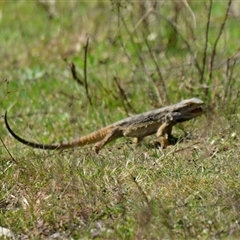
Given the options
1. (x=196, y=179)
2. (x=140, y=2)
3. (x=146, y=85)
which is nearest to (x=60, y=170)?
(x=196, y=179)

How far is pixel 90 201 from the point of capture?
5.32 m

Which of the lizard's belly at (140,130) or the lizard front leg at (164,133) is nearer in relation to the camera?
the lizard front leg at (164,133)

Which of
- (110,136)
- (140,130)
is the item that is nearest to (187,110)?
(140,130)

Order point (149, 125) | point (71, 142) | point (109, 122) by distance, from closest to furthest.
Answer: point (71, 142) → point (149, 125) → point (109, 122)

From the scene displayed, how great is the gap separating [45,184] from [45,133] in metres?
1.82

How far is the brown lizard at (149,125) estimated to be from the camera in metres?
6.75

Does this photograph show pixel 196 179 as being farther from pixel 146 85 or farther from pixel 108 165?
pixel 146 85

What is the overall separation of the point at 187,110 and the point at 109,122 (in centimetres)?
102

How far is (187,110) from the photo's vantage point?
267 inches

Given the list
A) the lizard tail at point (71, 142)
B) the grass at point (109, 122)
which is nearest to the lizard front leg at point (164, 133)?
the grass at point (109, 122)

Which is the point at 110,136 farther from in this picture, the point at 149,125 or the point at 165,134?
the point at 165,134

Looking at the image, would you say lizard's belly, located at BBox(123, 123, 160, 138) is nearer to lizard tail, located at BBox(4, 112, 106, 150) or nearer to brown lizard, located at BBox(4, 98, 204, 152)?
brown lizard, located at BBox(4, 98, 204, 152)

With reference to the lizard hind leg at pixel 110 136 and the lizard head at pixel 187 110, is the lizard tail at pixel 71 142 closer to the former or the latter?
the lizard hind leg at pixel 110 136

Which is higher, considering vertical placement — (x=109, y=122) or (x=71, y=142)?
(x=71, y=142)
